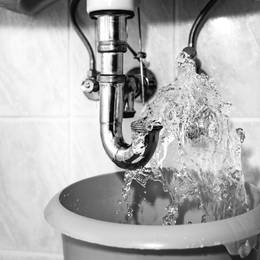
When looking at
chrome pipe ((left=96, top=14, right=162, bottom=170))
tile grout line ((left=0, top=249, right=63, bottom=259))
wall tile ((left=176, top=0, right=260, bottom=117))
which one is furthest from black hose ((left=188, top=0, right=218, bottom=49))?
tile grout line ((left=0, top=249, right=63, bottom=259))

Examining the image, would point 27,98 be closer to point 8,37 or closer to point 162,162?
point 8,37

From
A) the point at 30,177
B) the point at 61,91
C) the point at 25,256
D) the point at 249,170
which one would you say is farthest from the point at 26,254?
the point at 249,170

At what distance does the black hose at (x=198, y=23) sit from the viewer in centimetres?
72

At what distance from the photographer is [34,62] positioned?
0.83 metres

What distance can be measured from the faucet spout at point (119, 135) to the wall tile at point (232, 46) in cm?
19

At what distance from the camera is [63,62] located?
0.82 m

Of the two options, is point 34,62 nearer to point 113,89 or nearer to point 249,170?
point 113,89

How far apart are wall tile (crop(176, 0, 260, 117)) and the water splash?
6 centimetres

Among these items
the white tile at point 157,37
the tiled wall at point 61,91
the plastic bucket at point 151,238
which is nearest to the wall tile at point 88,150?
the tiled wall at point 61,91

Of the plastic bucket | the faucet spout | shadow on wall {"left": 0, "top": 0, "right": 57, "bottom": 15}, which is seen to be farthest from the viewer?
shadow on wall {"left": 0, "top": 0, "right": 57, "bottom": 15}

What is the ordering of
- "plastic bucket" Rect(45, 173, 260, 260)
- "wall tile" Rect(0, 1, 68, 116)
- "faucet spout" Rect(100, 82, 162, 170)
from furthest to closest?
"wall tile" Rect(0, 1, 68, 116) < "faucet spout" Rect(100, 82, 162, 170) < "plastic bucket" Rect(45, 173, 260, 260)

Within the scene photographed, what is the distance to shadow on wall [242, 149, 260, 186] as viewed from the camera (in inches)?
30.0

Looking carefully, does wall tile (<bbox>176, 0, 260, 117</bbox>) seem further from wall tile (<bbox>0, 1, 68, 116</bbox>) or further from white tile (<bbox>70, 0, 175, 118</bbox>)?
wall tile (<bbox>0, 1, 68, 116</bbox>)

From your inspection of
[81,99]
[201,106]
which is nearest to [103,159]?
[81,99]
